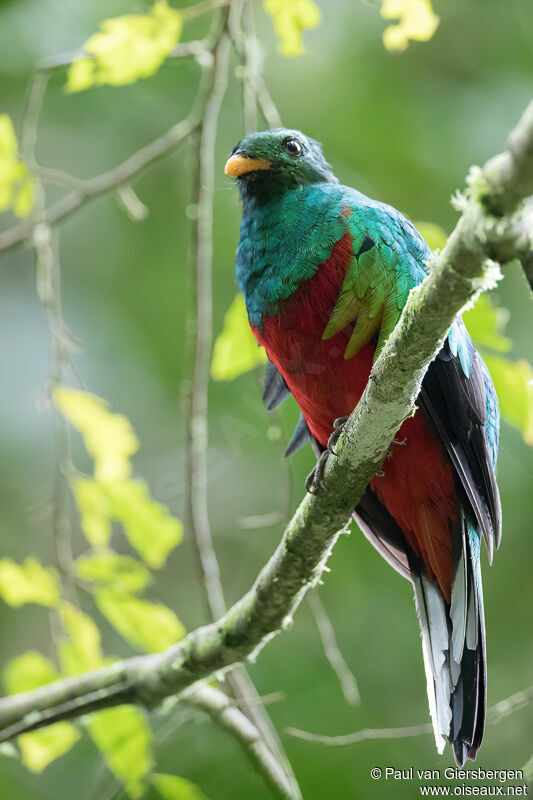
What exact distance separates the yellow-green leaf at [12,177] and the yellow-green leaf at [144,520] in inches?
41.1

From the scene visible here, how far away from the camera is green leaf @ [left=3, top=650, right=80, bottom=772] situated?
3365 millimetres

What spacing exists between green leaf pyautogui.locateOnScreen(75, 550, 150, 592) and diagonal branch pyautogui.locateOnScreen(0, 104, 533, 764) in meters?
0.27

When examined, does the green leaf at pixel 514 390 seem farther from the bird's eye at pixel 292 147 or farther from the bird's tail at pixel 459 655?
the bird's eye at pixel 292 147

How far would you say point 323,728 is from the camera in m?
6.39

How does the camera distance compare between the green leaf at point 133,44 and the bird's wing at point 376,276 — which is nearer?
the bird's wing at point 376,276

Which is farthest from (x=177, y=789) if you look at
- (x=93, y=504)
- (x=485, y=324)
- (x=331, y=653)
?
(x=485, y=324)

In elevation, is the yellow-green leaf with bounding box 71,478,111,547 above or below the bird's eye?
below

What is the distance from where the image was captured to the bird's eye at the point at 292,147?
338 centimetres

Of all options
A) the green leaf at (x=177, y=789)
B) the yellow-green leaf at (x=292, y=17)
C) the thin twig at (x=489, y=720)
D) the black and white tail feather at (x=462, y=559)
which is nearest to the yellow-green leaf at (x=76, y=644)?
the green leaf at (x=177, y=789)

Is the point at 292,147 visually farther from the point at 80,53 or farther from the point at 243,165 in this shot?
the point at 80,53

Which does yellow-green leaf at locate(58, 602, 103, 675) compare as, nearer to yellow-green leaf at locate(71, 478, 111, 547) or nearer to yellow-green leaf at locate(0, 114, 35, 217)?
yellow-green leaf at locate(71, 478, 111, 547)

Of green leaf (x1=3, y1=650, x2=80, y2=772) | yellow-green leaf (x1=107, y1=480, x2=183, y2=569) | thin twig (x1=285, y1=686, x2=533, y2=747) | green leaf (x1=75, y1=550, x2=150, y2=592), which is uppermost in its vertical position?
yellow-green leaf (x1=107, y1=480, x2=183, y2=569)

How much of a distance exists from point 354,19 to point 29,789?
6285 millimetres

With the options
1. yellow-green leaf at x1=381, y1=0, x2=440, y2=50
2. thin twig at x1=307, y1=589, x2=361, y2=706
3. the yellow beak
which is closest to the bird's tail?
thin twig at x1=307, y1=589, x2=361, y2=706
